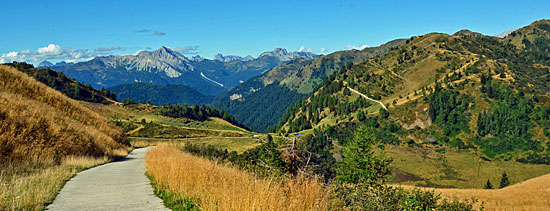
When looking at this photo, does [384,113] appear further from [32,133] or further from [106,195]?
[106,195]

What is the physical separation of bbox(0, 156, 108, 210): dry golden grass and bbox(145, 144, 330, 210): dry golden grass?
124 inches

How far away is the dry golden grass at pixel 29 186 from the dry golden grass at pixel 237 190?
316 centimetres

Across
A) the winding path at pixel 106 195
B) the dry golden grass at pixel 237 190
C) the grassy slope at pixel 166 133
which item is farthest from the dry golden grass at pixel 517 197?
the winding path at pixel 106 195

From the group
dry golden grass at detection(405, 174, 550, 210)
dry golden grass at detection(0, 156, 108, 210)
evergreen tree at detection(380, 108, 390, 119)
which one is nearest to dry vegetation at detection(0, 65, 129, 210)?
dry golden grass at detection(0, 156, 108, 210)

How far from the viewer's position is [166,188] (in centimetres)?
1118

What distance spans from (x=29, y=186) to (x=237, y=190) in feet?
18.5

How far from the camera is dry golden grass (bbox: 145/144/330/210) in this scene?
7.18 metres

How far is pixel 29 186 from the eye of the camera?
29.6 ft

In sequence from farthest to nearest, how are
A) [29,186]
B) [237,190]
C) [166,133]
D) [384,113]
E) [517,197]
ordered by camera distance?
[384,113] < [166,133] < [517,197] < [29,186] < [237,190]

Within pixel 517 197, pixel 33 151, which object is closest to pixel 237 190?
pixel 33 151

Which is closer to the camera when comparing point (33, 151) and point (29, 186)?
point (29, 186)

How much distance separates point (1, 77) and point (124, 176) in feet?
59.6

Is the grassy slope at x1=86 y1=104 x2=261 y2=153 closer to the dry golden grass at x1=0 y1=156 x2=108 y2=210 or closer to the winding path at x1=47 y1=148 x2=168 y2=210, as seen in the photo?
the dry golden grass at x1=0 y1=156 x2=108 y2=210

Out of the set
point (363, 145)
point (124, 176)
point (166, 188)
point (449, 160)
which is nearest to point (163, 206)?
point (166, 188)
